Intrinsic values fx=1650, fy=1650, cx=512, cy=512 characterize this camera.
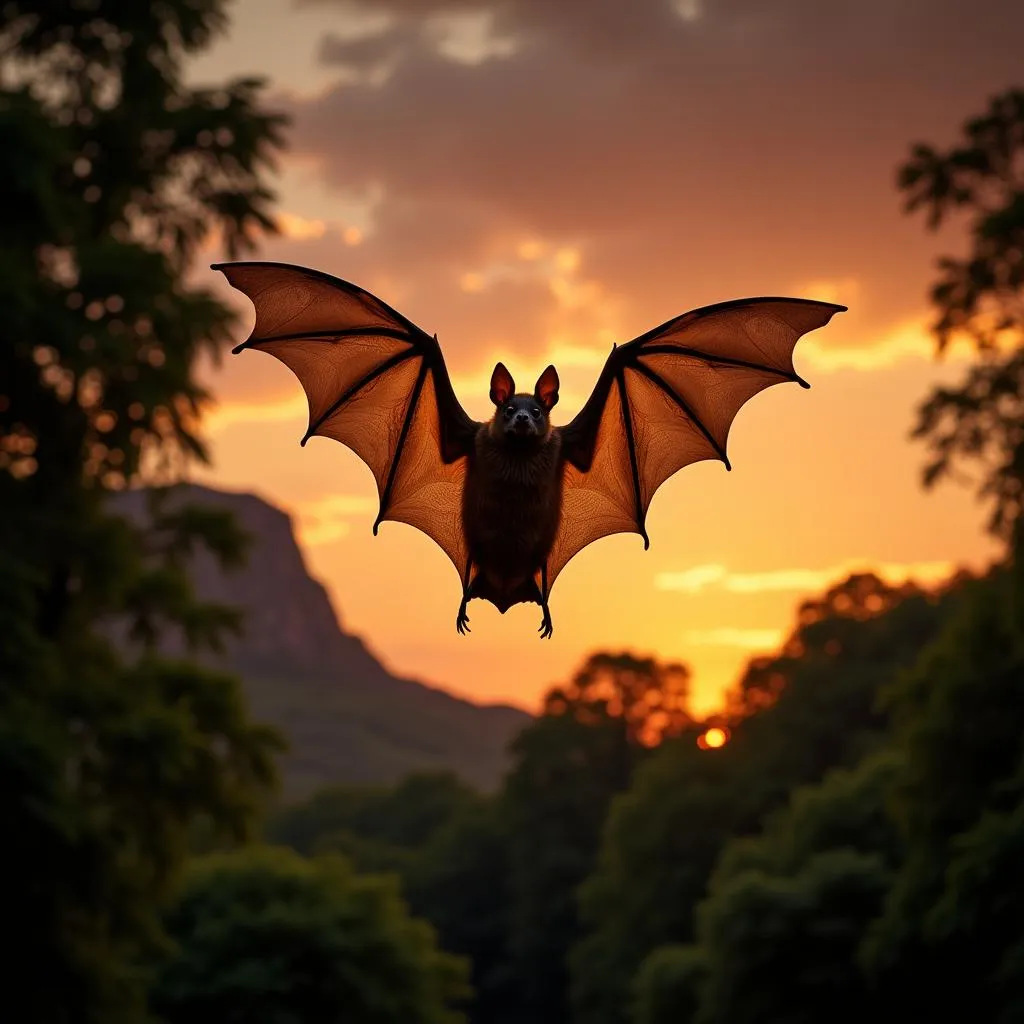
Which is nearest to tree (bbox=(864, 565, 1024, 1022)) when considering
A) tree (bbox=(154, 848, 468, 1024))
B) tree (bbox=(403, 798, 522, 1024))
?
tree (bbox=(154, 848, 468, 1024))

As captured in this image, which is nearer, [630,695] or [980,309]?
[980,309]

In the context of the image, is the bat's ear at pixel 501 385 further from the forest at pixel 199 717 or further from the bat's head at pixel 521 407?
the forest at pixel 199 717

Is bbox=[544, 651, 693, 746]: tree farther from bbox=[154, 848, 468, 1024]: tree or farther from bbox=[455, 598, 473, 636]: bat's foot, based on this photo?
bbox=[455, 598, 473, 636]: bat's foot

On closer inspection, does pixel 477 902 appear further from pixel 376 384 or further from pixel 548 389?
pixel 548 389

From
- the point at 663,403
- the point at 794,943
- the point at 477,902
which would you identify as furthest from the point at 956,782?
the point at 477,902

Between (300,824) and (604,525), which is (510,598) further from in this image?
(300,824)

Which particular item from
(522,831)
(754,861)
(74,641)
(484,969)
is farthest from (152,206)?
(484,969)
